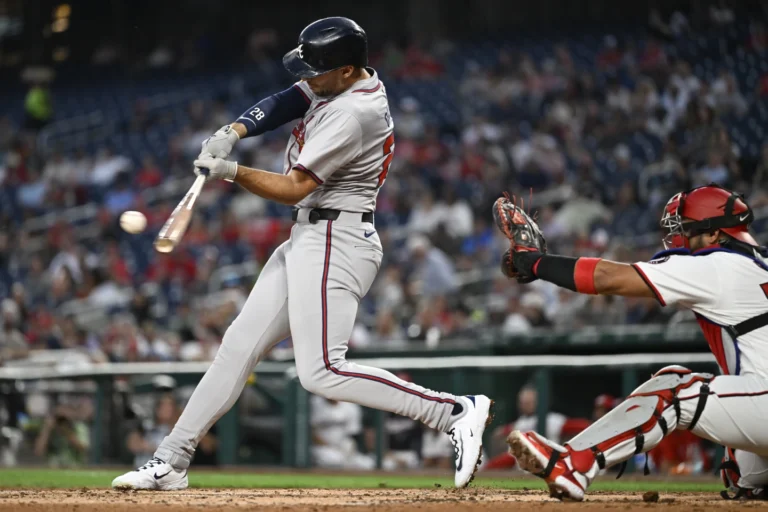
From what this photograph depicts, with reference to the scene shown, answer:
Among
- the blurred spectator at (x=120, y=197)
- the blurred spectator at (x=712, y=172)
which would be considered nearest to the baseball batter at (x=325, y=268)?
the blurred spectator at (x=712, y=172)

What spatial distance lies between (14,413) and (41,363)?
42.2 inches

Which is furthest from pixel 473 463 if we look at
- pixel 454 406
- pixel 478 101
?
pixel 478 101

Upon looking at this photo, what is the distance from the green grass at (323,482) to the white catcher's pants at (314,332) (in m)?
0.87

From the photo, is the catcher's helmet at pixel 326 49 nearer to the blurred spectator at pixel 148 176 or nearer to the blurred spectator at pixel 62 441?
Answer: the blurred spectator at pixel 62 441

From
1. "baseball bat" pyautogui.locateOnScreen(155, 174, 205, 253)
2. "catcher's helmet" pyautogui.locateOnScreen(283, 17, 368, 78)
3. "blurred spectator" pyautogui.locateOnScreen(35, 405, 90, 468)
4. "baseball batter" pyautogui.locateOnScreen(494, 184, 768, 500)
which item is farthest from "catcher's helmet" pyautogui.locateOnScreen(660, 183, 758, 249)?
"blurred spectator" pyautogui.locateOnScreen(35, 405, 90, 468)

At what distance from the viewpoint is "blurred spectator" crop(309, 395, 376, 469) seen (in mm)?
7996

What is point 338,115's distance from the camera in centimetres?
411

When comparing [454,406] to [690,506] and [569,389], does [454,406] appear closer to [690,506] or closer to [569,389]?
[690,506]

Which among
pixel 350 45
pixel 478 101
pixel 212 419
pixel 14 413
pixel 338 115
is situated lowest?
pixel 14 413

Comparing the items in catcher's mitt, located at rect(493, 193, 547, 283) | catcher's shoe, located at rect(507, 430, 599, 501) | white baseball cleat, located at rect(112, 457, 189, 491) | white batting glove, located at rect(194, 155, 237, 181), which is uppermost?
white batting glove, located at rect(194, 155, 237, 181)

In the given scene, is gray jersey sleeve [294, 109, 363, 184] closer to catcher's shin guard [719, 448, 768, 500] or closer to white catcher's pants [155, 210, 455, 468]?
white catcher's pants [155, 210, 455, 468]

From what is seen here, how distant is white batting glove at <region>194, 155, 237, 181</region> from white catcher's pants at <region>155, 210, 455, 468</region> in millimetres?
426

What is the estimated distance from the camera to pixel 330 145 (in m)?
4.03

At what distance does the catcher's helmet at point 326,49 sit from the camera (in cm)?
413
